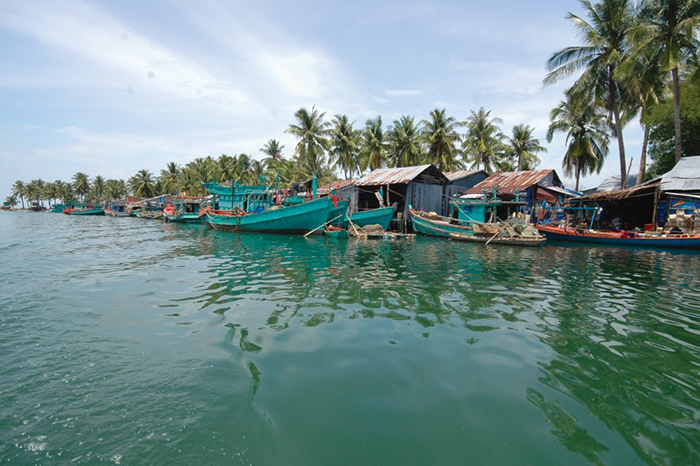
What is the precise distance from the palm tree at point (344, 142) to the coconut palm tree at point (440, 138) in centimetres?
Answer: 791

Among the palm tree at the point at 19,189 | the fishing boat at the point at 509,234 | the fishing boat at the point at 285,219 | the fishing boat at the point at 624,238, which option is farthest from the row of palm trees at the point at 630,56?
the palm tree at the point at 19,189

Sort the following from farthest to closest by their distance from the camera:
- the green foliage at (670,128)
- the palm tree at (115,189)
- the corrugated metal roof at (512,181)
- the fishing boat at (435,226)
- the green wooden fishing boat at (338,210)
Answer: the palm tree at (115,189), the corrugated metal roof at (512,181), the green foliage at (670,128), the green wooden fishing boat at (338,210), the fishing boat at (435,226)

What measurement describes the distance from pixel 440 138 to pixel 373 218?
56.0 ft

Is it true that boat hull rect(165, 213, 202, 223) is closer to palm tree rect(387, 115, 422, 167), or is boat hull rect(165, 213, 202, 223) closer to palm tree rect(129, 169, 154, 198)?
palm tree rect(387, 115, 422, 167)

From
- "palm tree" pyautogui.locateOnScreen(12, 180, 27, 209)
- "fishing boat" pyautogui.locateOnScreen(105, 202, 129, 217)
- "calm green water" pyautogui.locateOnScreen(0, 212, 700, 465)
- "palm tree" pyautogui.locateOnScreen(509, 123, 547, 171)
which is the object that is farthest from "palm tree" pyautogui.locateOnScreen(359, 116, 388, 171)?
"palm tree" pyautogui.locateOnScreen(12, 180, 27, 209)

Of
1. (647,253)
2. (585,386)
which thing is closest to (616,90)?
(647,253)

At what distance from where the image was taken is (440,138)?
35281mm

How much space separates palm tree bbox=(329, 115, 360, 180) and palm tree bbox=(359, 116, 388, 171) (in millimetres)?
1177

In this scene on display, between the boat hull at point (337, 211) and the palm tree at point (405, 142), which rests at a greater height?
the palm tree at point (405, 142)

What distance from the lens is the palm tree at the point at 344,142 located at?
3759cm

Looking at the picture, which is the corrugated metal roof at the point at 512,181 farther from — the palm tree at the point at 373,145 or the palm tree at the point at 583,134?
the palm tree at the point at 373,145

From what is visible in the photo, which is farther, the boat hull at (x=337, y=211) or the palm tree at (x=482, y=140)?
the palm tree at (x=482, y=140)

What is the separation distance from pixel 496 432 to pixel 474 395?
580 mm

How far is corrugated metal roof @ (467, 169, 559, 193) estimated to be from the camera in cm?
2539
